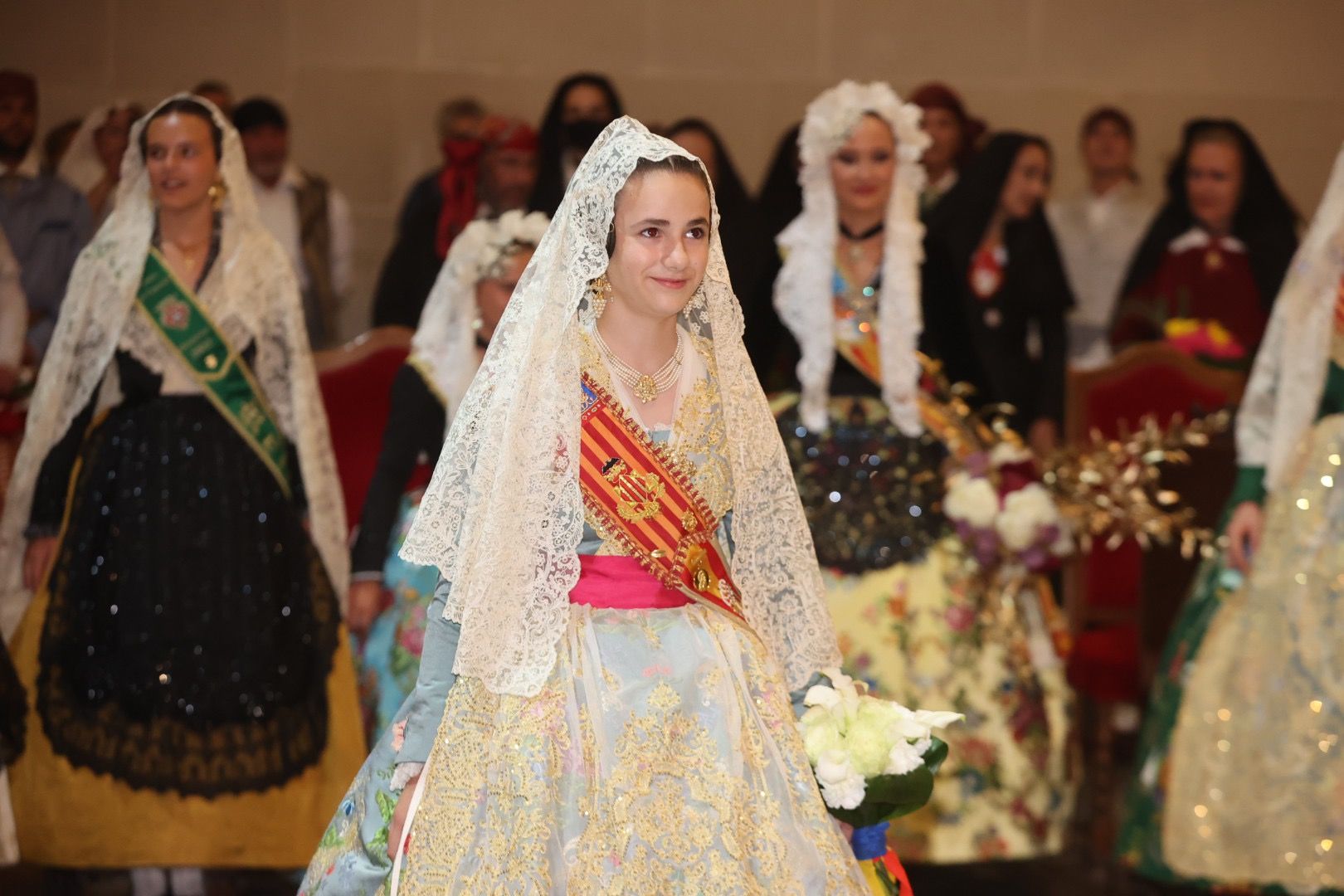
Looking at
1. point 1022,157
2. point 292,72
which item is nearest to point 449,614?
point 1022,157

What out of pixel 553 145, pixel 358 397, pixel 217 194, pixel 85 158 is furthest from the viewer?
pixel 85 158

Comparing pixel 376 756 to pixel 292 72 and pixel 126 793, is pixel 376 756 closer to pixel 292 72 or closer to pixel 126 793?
pixel 126 793

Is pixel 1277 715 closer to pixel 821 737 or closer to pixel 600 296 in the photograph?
pixel 821 737

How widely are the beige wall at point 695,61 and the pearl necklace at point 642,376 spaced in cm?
525

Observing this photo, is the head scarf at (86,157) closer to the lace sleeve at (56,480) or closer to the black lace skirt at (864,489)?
the lace sleeve at (56,480)

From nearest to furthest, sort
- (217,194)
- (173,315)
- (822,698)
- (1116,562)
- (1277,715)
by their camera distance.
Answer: (822,698) → (1277,715) → (173,315) → (217,194) → (1116,562)

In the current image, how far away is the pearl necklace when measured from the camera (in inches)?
120

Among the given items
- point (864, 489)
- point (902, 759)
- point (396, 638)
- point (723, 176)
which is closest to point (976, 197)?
point (723, 176)

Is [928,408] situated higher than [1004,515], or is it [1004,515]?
[928,408]

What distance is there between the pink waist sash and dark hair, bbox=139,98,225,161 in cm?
234

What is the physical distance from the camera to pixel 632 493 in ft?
9.81

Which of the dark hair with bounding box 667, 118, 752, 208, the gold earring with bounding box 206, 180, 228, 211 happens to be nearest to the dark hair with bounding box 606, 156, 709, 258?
the gold earring with bounding box 206, 180, 228, 211

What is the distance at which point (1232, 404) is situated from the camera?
619 centimetres

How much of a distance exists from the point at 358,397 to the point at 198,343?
130 centimetres
